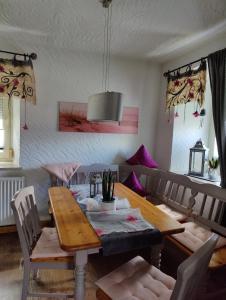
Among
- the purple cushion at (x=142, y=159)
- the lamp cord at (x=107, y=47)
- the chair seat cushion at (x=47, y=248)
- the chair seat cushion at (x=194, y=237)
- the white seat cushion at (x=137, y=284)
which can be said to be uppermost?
the lamp cord at (x=107, y=47)

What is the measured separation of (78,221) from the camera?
153 centimetres

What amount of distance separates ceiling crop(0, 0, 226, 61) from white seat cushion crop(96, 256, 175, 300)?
195 centimetres

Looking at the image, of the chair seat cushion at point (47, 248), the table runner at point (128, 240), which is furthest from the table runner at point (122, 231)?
the chair seat cushion at point (47, 248)

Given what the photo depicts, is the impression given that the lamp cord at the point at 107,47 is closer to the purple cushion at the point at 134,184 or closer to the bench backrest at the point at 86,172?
the bench backrest at the point at 86,172

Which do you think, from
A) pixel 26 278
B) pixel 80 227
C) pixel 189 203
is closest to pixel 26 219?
pixel 26 278

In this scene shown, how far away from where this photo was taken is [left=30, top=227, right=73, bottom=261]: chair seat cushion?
5.12 feet

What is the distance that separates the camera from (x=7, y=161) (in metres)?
3.21

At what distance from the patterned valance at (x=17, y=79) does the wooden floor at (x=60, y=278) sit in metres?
1.73

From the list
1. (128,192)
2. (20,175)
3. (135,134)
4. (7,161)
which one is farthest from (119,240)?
(7,161)

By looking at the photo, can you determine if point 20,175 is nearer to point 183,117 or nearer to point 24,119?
point 24,119

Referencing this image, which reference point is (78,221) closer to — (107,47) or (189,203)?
(189,203)

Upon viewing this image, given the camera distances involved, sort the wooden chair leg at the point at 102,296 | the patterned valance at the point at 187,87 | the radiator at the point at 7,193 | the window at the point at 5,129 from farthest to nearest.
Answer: the window at the point at 5,129 → the radiator at the point at 7,193 → the patterned valance at the point at 187,87 → the wooden chair leg at the point at 102,296

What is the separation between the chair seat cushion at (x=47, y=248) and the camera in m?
1.56

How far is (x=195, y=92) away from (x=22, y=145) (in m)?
2.17
